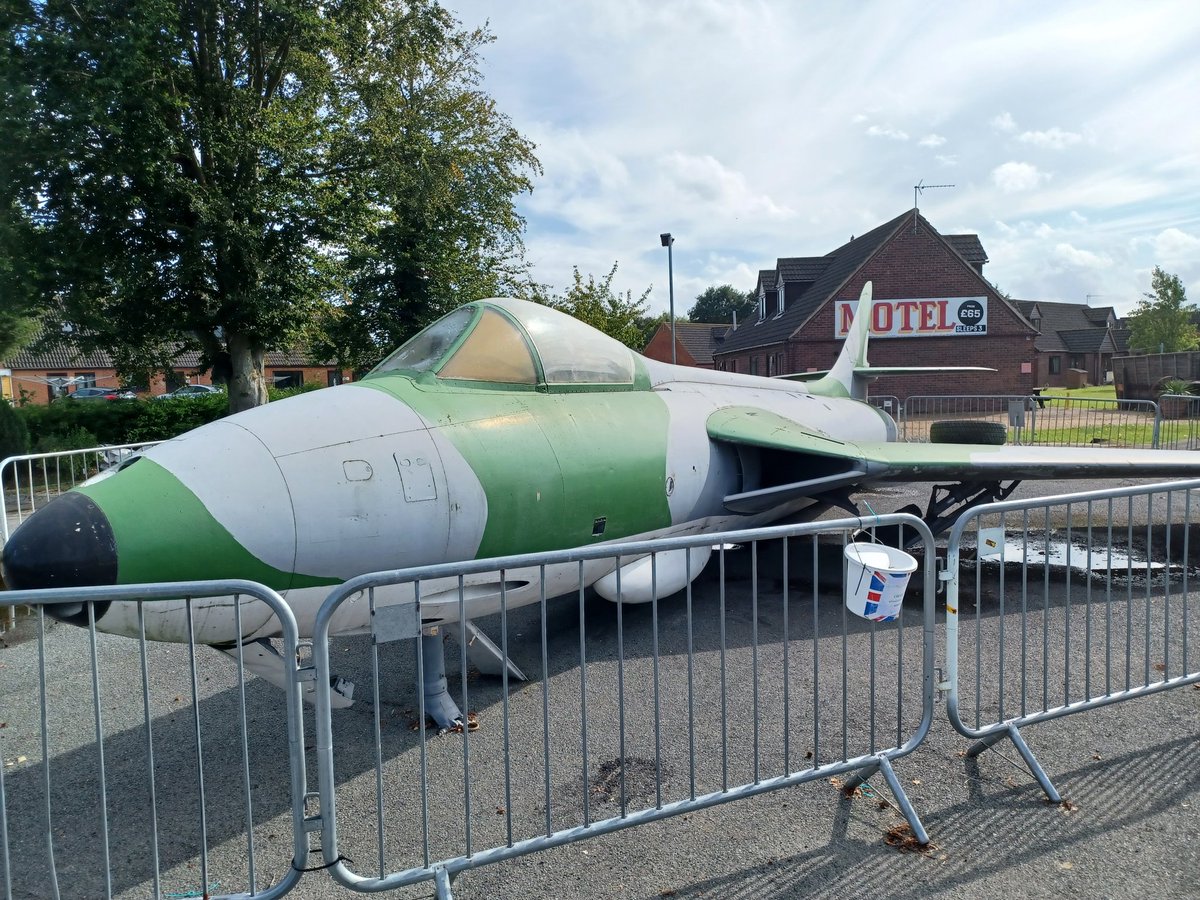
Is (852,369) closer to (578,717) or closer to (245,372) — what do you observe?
(578,717)

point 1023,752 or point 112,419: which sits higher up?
point 112,419

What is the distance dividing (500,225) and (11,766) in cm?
2441

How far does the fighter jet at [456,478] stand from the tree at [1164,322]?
62.8 meters

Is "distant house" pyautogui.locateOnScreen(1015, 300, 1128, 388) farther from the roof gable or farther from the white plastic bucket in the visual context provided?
the white plastic bucket

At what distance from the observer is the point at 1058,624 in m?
5.55

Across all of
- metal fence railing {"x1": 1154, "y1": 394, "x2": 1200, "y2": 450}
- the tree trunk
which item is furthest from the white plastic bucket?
the tree trunk

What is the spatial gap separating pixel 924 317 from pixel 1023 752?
28.9 metres

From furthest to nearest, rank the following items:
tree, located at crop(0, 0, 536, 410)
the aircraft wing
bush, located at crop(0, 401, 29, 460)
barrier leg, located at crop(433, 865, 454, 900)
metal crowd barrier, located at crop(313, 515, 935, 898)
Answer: bush, located at crop(0, 401, 29, 460), tree, located at crop(0, 0, 536, 410), the aircraft wing, metal crowd barrier, located at crop(313, 515, 935, 898), barrier leg, located at crop(433, 865, 454, 900)

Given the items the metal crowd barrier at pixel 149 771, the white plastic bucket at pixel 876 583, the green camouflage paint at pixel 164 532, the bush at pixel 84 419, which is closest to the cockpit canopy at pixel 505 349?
the green camouflage paint at pixel 164 532

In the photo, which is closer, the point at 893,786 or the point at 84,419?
the point at 893,786

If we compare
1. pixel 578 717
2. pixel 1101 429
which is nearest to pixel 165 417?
pixel 578 717

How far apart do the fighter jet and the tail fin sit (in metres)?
3.57

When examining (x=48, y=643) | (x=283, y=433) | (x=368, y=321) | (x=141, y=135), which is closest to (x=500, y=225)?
(x=368, y=321)

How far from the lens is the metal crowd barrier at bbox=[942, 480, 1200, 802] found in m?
Result: 3.46
